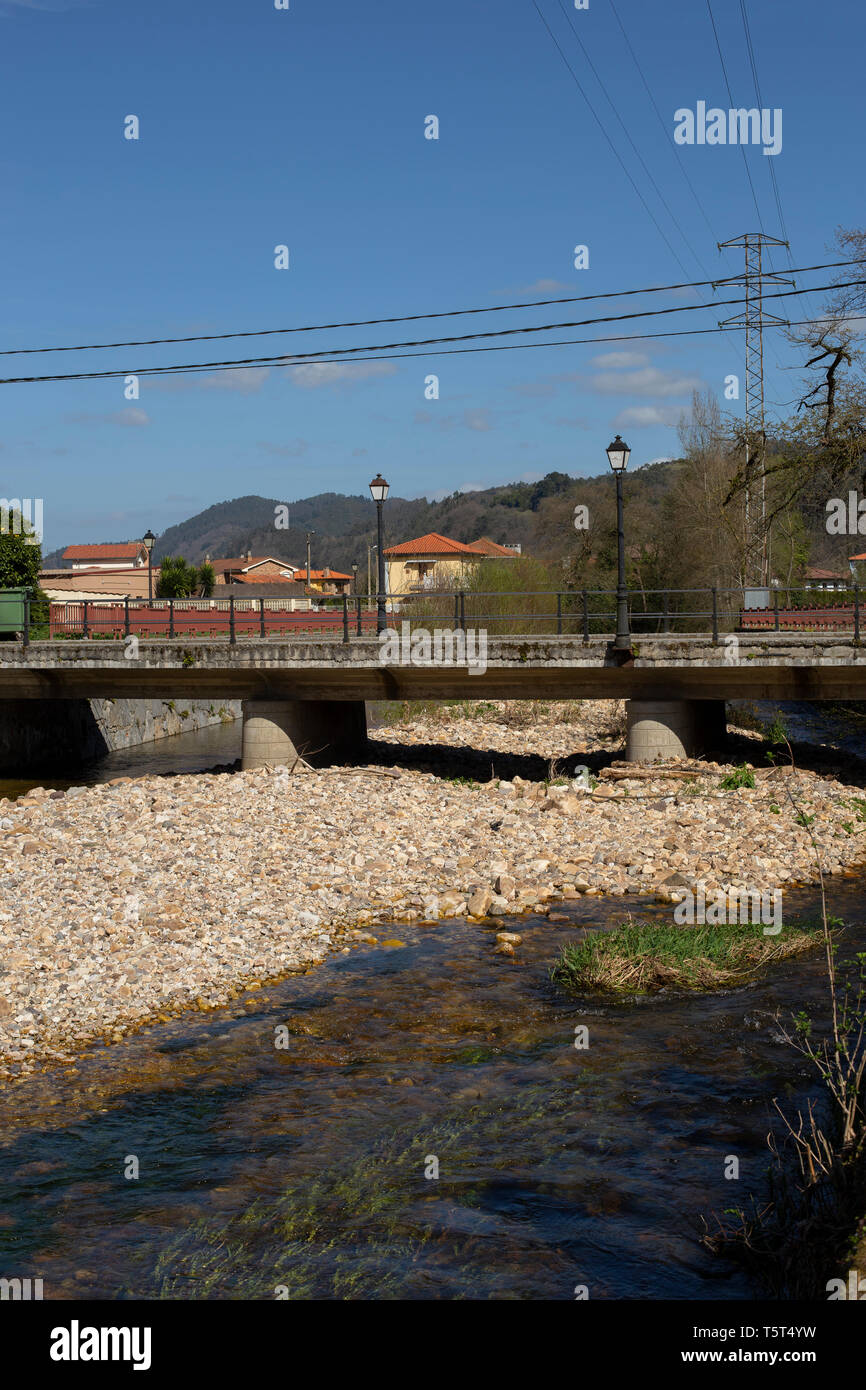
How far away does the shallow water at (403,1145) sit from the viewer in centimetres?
675

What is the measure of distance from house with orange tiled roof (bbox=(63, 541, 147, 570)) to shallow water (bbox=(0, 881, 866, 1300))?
9173cm

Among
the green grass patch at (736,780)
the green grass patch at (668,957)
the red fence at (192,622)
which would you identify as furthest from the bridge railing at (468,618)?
the green grass patch at (668,957)

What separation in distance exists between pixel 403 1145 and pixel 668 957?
4489 millimetres

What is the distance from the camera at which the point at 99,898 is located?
13734mm

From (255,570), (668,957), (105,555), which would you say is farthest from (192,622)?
(255,570)

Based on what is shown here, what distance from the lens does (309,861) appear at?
53.5ft

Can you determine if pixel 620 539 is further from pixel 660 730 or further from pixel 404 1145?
pixel 404 1145

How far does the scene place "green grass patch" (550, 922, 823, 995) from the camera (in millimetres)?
11680

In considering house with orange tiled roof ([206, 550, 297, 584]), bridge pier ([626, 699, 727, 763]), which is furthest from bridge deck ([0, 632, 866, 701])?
house with orange tiled roof ([206, 550, 297, 584])

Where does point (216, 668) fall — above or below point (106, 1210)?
above

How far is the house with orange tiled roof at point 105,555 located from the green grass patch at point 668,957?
90594mm
